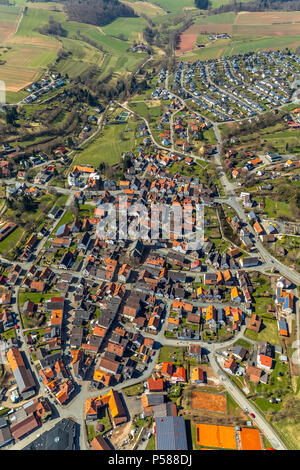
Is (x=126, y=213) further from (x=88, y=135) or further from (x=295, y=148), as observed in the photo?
(x=295, y=148)

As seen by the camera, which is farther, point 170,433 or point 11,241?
point 11,241

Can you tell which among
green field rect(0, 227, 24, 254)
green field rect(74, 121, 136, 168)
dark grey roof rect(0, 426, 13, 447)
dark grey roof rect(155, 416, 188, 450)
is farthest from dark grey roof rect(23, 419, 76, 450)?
green field rect(74, 121, 136, 168)

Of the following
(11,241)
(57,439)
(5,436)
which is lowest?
(5,436)

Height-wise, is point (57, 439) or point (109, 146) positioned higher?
point (109, 146)

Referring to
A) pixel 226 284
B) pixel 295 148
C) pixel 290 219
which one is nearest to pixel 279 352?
pixel 226 284

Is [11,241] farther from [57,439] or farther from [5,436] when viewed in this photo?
[57,439]

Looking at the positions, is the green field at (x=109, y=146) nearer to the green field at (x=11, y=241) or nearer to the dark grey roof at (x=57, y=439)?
the green field at (x=11, y=241)

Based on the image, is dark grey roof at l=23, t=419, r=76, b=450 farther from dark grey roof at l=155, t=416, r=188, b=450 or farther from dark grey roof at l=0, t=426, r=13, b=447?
dark grey roof at l=155, t=416, r=188, b=450

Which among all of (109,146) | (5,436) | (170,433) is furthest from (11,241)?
(170,433)

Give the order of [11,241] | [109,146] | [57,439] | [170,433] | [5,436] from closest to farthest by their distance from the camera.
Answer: [57,439], [170,433], [5,436], [11,241], [109,146]
